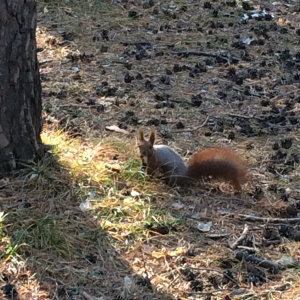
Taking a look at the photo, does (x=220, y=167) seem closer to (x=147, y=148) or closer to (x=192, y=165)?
(x=192, y=165)

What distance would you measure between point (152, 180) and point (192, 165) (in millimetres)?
232

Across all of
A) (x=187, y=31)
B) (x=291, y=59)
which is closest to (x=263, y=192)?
(x=291, y=59)

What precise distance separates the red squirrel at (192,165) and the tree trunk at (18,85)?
0.61 meters

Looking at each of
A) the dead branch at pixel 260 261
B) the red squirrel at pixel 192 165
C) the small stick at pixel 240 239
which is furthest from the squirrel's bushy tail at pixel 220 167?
the dead branch at pixel 260 261

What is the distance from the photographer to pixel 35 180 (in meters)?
3.86

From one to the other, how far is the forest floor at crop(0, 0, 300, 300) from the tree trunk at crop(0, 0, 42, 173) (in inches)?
5.0

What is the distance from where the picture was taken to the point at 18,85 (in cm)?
379

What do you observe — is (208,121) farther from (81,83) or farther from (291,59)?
(291,59)

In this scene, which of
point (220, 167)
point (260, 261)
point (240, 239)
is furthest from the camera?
point (220, 167)

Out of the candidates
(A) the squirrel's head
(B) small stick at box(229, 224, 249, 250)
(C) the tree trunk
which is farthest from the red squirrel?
(C) the tree trunk

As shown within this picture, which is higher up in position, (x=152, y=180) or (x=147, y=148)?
(x=147, y=148)

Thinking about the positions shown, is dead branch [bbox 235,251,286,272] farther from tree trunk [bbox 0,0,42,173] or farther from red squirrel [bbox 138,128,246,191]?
tree trunk [bbox 0,0,42,173]

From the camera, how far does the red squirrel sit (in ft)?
13.0

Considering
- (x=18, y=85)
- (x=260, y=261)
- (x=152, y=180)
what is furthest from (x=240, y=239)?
(x=18, y=85)
